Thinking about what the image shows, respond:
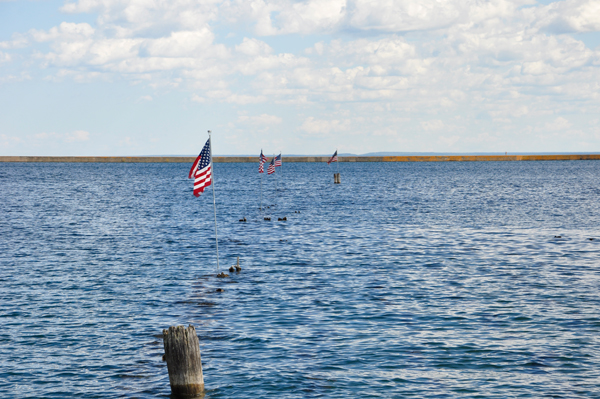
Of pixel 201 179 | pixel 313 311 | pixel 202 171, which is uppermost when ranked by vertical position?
pixel 202 171

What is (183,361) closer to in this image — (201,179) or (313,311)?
(313,311)

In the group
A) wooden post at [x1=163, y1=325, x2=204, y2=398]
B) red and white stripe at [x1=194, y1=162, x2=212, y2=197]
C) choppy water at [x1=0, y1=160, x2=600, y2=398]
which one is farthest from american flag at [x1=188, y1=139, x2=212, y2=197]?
wooden post at [x1=163, y1=325, x2=204, y2=398]

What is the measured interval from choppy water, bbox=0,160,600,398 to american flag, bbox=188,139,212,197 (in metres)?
4.72

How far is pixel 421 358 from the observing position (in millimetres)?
18828

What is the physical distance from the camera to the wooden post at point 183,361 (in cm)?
1493

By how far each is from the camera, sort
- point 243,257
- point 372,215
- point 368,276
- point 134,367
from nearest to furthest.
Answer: point 134,367 < point 368,276 < point 243,257 < point 372,215

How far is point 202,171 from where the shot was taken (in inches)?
1059

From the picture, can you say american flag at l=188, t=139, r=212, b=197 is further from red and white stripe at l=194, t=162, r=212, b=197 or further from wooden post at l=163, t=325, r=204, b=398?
wooden post at l=163, t=325, r=204, b=398

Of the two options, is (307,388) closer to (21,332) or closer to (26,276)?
(21,332)

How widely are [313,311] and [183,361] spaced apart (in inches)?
377

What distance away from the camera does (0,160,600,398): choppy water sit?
17250mm

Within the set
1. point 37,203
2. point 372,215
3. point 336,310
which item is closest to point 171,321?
point 336,310

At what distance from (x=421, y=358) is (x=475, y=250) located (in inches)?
871

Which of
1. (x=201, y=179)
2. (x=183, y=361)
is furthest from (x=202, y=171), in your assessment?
(x=183, y=361)
